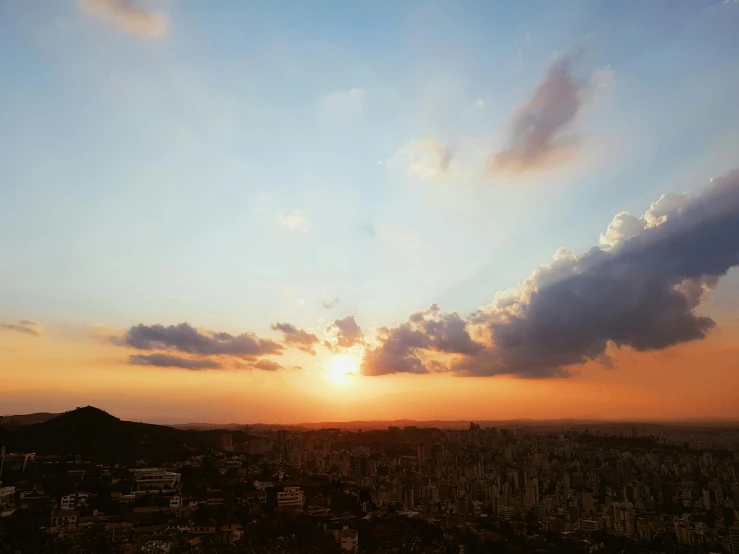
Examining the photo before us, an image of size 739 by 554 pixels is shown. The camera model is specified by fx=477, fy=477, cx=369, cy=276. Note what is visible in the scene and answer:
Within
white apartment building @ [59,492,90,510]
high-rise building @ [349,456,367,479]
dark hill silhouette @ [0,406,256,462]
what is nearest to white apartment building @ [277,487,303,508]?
white apartment building @ [59,492,90,510]

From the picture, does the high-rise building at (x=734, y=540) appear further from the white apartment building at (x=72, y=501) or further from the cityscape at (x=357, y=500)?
the white apartment building at (x=72, y=501)

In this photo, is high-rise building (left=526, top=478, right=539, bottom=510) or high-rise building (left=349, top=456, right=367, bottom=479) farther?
high-rise building (left=349, top=456, right=367, bottom=479)

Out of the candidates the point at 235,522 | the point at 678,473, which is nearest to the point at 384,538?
the point at 235,522

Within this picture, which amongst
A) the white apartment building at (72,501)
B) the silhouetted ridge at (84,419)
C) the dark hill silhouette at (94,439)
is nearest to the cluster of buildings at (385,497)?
the white apartment building at (72,501)

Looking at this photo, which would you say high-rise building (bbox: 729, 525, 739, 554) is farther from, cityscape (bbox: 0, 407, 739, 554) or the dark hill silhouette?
the dark hill silhouette

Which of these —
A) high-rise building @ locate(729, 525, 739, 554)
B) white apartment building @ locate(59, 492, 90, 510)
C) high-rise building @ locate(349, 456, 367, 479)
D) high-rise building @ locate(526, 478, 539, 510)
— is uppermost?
white apartment building @ locate(59, 492, 90, 510)

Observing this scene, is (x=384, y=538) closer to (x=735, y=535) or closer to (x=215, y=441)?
(x=735, y=535)

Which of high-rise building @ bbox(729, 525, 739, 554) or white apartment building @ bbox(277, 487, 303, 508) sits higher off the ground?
white apartment building @ bbox(277, 487, 303, 508)
